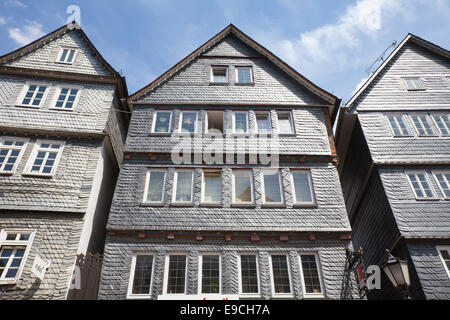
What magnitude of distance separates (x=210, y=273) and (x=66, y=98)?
11.7 metres

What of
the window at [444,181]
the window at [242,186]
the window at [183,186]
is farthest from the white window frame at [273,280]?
the window at [444,181]

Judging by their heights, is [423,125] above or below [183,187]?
above

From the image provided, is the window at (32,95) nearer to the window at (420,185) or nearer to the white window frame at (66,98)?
the white window frame at (66,98)

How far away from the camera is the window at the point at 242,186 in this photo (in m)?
15.5

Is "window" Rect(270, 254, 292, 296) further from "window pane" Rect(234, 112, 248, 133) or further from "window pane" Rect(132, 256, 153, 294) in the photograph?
"window pane" Rect(234, 112, 248, 133)

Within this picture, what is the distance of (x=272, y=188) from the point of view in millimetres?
15883

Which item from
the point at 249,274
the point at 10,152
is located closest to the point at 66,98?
the point at 10,152

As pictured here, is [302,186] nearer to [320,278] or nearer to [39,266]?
[320,278]

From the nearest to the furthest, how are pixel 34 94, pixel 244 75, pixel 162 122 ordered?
pixel 34 94 → pixel 162 122 → pixel 244 75

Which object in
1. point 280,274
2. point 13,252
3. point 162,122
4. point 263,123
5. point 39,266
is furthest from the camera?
point 263,123

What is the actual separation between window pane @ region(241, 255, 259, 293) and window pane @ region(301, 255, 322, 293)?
1.98 metres

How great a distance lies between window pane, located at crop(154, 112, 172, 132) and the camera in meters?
17.7
